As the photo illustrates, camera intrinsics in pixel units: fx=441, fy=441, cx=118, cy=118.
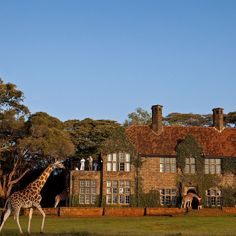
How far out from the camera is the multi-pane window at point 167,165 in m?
44.9

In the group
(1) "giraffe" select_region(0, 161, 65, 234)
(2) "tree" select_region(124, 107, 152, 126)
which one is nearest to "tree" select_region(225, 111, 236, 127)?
(2) "tree" select_region(124, 107, 152, 126)

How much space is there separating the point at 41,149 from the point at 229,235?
31327 millimetres

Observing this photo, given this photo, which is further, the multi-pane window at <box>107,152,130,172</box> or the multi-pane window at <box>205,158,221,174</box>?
the multi-pane window at <box>205,158,221,174</box>

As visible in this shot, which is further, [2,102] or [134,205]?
[2,102]

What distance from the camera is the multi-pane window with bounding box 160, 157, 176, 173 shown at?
4494 cm

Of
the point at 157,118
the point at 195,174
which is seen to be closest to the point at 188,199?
the point at 195,174

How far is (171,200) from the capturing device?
44.7 metres

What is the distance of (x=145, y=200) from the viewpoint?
44.2m

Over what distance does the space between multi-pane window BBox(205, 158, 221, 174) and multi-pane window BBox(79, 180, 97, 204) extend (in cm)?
1169

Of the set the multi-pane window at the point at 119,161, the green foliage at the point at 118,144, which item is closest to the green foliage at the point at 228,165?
the green foliage at the point at 118,144

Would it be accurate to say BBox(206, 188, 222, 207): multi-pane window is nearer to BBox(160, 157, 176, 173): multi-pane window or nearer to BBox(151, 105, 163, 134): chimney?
BBox(160, 157, 176, 173): multi-pane window

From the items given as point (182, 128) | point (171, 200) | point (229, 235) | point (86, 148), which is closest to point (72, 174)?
point (171, 200)

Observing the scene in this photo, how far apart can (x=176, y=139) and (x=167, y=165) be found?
3298 mm

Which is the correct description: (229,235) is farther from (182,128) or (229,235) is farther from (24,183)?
(24,183)
